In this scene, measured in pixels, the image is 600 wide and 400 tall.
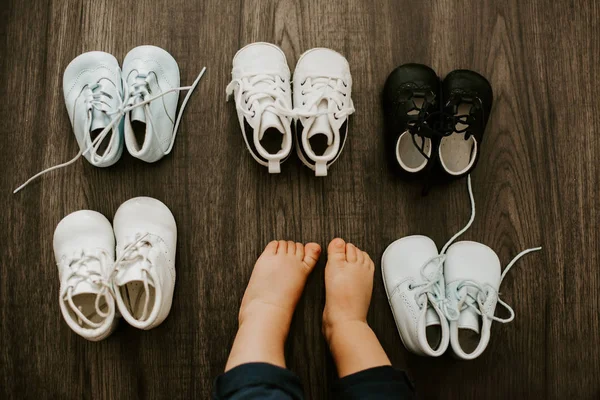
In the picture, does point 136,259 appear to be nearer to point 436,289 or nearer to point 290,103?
point 290,103

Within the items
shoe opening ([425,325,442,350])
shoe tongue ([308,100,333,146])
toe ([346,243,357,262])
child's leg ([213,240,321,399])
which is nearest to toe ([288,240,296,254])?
child's leg ([213,240,321,399])

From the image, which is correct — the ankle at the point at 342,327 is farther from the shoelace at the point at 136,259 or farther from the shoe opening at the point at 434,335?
the shoelace at the point at 136,259

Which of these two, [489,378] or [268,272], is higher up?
[268,272]

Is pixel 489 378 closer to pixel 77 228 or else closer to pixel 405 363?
pixel 405 363

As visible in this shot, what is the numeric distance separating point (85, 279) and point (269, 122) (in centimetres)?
52

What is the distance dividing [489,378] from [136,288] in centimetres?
84

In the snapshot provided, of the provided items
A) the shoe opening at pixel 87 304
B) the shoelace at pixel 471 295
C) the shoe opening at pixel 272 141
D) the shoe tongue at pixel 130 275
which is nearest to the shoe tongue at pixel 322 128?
the shoe opening at pixel 272 141

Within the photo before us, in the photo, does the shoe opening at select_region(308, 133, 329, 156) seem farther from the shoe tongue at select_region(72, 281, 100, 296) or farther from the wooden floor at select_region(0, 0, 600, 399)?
the shoe tongue at select_region(72, 281, 100, 296)

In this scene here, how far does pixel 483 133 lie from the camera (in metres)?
0.99

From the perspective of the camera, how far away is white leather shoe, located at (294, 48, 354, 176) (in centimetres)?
90

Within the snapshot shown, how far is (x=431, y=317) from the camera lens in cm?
91

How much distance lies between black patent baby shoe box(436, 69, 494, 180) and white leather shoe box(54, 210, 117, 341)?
0.78m

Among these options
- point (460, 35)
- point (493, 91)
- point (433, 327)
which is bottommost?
point (433, 327)

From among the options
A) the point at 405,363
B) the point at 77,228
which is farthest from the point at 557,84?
the point at 77,228
